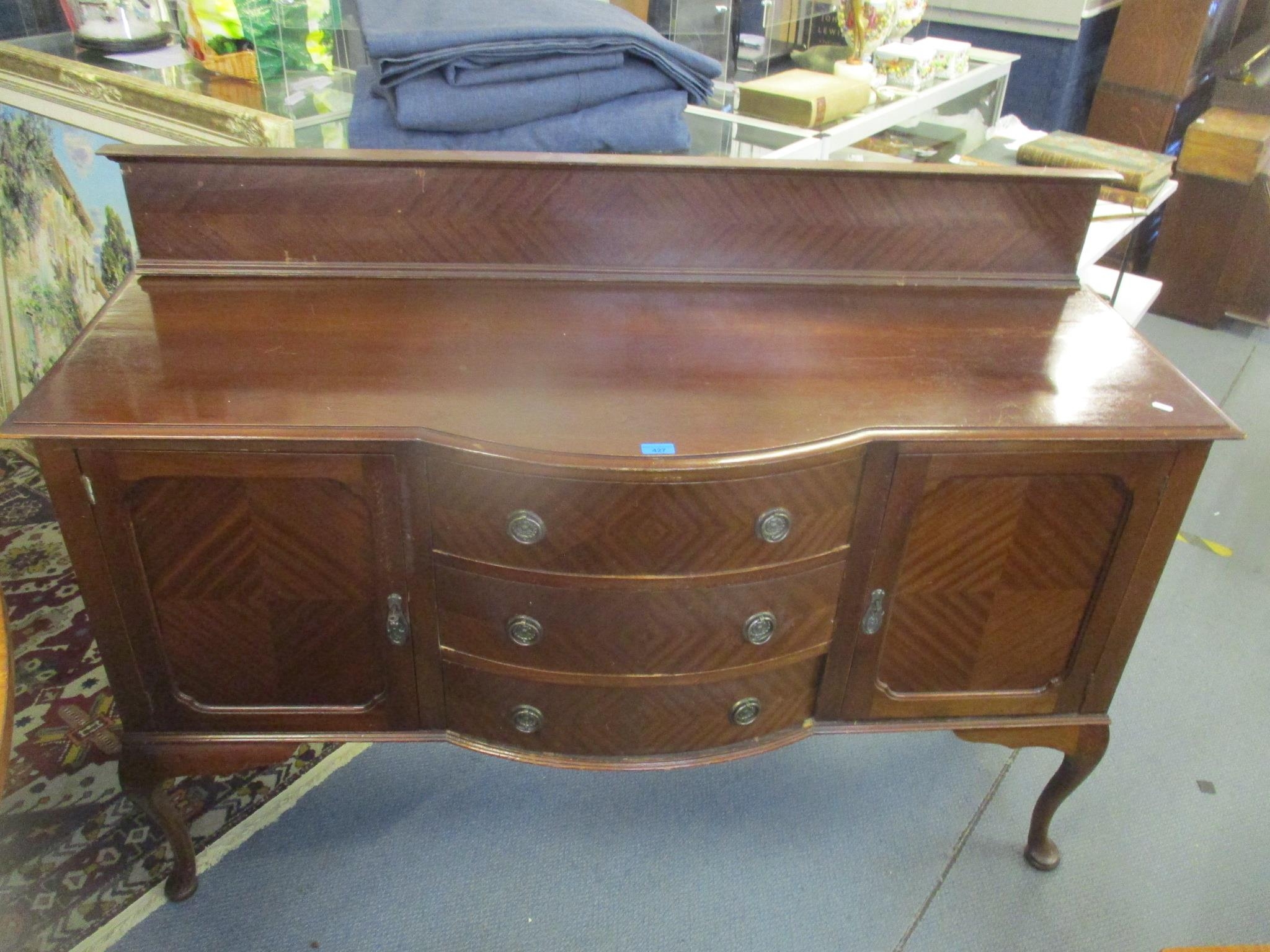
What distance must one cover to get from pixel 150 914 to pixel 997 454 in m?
1.36

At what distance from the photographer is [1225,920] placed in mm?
1512

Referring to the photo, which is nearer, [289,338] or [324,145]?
[289,338]

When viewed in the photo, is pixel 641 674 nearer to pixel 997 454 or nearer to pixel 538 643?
pixel 538 643

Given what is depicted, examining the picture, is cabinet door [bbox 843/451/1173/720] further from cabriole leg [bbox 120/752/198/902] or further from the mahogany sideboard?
cabriole leg [bbox 120/752/198/902]

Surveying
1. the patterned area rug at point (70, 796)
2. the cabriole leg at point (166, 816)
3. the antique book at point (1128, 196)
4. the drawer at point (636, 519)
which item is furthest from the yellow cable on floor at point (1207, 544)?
the cabriole leg at point (166, 816)

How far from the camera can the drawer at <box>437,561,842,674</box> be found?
1093mm

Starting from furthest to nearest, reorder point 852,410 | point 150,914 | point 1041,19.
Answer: point 1041,19 → point 150,914 → point 852,410

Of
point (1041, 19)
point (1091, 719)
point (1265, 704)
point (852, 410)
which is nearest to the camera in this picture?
point (852, 410)

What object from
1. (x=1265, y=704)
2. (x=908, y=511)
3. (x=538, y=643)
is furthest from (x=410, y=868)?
(x=1265, y=704)

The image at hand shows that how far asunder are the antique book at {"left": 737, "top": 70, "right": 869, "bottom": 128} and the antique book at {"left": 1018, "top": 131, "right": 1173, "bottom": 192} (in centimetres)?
65

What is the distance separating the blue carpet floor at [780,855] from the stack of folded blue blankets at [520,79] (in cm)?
105

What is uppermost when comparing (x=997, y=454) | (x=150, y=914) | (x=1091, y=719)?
(x=997, y=454)

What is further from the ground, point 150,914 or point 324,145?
point 324,145

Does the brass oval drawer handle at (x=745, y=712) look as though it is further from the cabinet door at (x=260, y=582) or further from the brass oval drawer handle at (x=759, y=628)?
Result: the cabinet door at (x=260, y=582)
